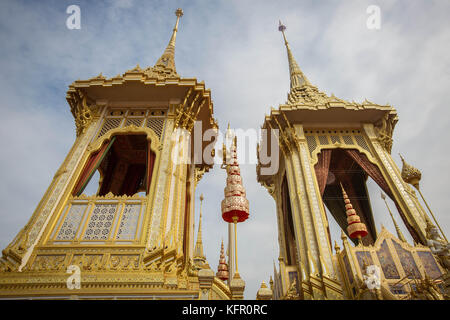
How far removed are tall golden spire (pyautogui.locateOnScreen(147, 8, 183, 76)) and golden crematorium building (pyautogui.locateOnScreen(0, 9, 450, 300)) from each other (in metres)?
0.12

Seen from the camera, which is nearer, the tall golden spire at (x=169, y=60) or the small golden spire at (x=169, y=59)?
the tall golden spire at (x=169, y=60)

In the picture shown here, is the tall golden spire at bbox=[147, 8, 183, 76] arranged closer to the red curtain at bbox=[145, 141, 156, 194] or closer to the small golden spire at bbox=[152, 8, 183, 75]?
the small golden spire at bbox=[152, 8, 183, 75]

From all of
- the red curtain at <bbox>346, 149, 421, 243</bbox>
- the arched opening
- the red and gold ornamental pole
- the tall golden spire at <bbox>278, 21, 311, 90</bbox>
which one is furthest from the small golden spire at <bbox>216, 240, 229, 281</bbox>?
the tall golden spire at <bbox>278, 21, 311, 90</bbox>

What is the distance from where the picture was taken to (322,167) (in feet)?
41.0

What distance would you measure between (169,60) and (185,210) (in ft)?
27.5

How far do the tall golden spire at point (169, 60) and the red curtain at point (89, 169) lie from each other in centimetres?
468

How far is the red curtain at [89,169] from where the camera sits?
868cm

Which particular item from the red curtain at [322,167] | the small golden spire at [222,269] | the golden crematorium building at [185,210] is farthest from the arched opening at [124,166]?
the red curtain at [322,167]

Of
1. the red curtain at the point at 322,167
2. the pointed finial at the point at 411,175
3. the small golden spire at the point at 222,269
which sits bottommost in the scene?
the small golden spire at the point at 222,269

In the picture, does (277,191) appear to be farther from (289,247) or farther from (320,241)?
(320,241)

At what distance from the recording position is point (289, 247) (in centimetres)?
1364

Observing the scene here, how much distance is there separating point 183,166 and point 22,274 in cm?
514

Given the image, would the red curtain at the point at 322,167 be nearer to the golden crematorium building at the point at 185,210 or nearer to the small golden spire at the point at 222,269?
the golden crematorium building at the point at 185,210
